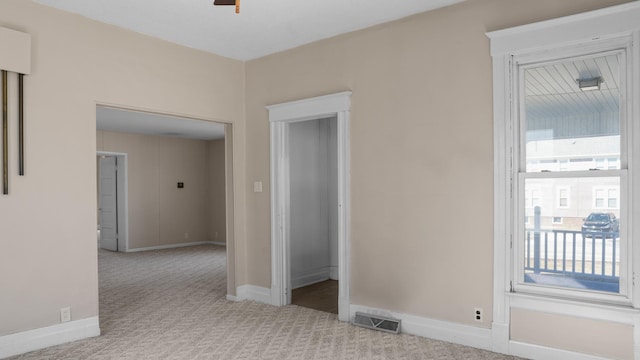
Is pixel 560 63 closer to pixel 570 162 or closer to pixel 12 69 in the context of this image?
pixel 570 162

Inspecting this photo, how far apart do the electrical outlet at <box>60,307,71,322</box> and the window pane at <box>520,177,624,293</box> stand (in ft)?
12.3

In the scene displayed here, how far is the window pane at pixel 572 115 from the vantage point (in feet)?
10.4

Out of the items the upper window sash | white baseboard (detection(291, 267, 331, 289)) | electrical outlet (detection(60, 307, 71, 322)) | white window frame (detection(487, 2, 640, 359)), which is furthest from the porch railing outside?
electrical outlet (detection(60, 307, 71, 322))

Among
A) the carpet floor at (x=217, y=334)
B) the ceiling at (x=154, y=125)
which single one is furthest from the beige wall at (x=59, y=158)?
the ceiling at (x=154, y=125)

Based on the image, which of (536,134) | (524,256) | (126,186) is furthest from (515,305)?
(126,186)

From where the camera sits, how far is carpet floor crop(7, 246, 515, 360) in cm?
354

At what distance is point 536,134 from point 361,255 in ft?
6.14

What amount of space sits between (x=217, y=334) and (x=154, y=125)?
558cm

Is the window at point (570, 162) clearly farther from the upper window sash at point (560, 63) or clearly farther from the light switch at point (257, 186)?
the light switch at point (257, 186)

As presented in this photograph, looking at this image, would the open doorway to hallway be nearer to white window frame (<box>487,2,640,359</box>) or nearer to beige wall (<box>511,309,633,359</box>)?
white window frame (<box>487,2,640,359</box>)

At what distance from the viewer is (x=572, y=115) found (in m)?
3.29

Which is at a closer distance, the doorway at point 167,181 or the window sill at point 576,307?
the window sill at point 576,307

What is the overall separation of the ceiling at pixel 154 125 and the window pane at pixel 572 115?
196 inches

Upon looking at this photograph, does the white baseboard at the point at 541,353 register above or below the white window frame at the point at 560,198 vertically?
below
